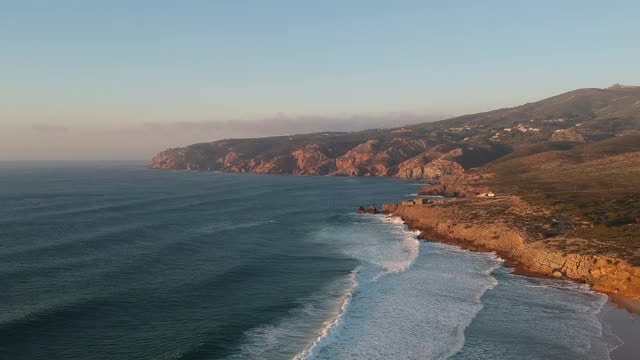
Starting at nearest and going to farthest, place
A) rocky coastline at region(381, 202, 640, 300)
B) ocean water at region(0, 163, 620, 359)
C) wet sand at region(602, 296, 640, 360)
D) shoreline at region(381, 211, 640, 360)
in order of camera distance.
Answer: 1. wet sand at region(602, 296, 640, 360)
2. shoreline at region(381, 211, 640, 360)
3. ocean water at region(0, 163, 620, 359)
4. rocky coastline at region(381, 202, 640, 300)

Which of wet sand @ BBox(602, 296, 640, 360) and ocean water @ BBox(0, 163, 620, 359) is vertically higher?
ocean water @ BBox(0, 163, 620, 359)

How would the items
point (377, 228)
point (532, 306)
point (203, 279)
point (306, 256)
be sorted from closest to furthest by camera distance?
1. point (532, 306)
2. point (203, 279)
3. point (306, 256)
4. point (377, 228)

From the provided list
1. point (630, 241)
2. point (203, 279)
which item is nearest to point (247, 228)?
point (203, 279)

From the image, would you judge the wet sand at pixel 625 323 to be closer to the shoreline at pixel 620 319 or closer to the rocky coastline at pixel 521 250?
the shoreline at pixel 620 319

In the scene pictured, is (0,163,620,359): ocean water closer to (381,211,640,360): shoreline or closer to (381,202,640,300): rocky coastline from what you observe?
(381,211,640,360): shoreline

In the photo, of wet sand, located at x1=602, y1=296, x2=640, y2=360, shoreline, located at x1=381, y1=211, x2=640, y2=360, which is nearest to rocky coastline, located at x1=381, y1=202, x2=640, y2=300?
shoreline, located at x1=381, y1=211, x2=640, y2=360

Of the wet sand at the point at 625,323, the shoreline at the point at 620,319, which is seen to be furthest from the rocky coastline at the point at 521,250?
the wet sand at the point at 625,323

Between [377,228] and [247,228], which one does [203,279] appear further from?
[377,228]

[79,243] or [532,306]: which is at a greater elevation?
[79,243]
